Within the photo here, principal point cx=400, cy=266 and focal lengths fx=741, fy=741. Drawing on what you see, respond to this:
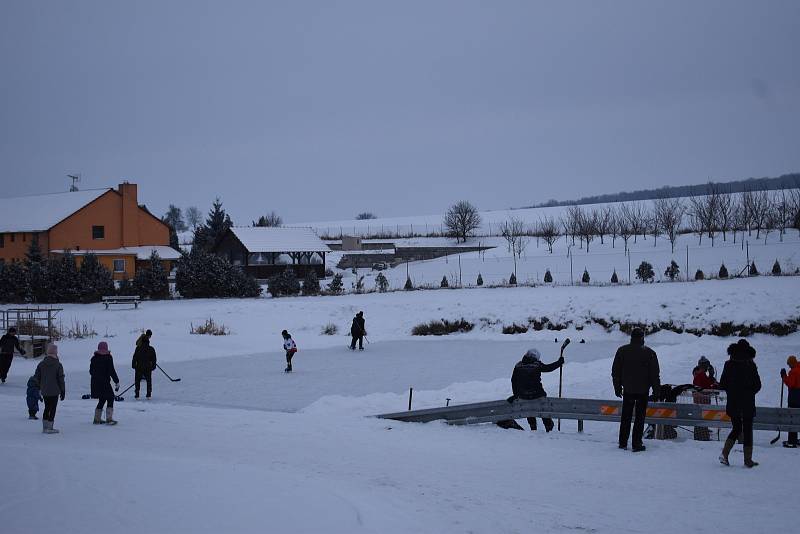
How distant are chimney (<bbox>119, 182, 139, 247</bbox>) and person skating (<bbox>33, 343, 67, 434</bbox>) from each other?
151 ft

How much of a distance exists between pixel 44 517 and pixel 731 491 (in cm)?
746

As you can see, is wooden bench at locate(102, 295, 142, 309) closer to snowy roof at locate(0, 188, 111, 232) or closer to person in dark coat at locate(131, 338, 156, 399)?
snowy roof at locate(0, 188, 111, 232)

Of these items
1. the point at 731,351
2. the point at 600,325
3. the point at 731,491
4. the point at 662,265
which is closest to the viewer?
the point at 731,491

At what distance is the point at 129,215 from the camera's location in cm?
5678

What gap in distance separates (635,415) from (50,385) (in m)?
9.68

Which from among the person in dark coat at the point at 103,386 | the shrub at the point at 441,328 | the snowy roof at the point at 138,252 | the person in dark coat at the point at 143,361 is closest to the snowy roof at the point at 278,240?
the snowy roof at the point at 138,252

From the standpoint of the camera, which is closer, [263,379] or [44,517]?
[44,517]

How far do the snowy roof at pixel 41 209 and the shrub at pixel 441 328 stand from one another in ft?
110

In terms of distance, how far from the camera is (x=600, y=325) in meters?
30.6

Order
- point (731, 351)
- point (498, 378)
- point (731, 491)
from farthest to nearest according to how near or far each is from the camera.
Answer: point (498, 378)
point (731, 351)
point (731, 491)

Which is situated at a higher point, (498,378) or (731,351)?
(731,351)

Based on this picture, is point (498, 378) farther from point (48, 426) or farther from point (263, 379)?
point (48, 426)

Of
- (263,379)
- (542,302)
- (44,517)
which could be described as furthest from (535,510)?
(542,302)

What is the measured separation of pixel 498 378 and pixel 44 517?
13687mm
